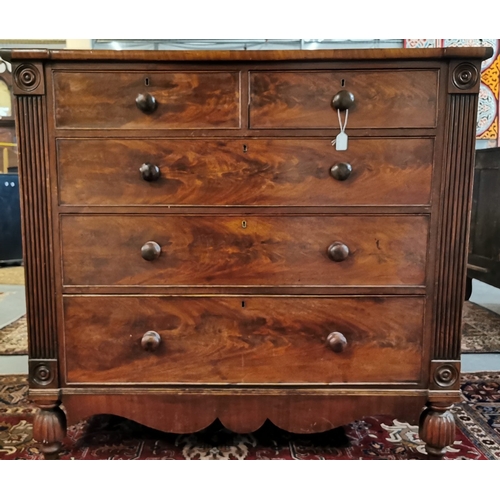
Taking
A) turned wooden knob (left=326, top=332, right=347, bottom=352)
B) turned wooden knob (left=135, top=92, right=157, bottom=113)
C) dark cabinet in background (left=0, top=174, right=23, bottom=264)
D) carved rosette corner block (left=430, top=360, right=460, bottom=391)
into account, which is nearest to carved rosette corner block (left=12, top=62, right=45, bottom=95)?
turned wooden knob (left=135, top=92, right=157, bottom=113)

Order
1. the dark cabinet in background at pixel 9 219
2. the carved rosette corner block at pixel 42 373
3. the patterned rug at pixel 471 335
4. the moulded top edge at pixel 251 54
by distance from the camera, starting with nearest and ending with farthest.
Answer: the moulded top edge at pixel 251 54 → the carved rosette corner block at pixel 42 373 → the patterned rug at pixel 471 335 → the dark cabinet in background at pixel 9 219

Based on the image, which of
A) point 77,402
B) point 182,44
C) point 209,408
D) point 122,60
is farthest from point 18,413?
point 182,44

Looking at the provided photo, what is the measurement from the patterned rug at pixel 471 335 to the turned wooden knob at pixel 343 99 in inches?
56.0

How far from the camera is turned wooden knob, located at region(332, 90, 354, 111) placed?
3.47 ft

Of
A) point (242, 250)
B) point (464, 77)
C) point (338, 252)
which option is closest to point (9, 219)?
point (242, 250)

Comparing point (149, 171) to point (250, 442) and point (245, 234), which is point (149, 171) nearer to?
point (245, 234)

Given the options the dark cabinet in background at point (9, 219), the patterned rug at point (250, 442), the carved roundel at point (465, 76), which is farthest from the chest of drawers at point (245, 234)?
the dark cabinet in background at point (9, 219)

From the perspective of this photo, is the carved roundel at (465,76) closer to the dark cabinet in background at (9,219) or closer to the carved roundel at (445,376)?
the carved roundel at (445,376)

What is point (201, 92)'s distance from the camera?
42.6 inches

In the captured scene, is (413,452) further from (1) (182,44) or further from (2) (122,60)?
(1) (182,44)

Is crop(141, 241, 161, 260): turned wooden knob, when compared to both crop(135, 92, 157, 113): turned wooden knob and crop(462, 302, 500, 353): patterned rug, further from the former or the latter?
crop(462, 302, 500, 353): patterned rug

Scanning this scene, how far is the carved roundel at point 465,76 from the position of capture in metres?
1.06

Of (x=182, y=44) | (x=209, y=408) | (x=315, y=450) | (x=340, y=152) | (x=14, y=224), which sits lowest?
(x=315, y=450)

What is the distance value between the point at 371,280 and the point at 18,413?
121cm
